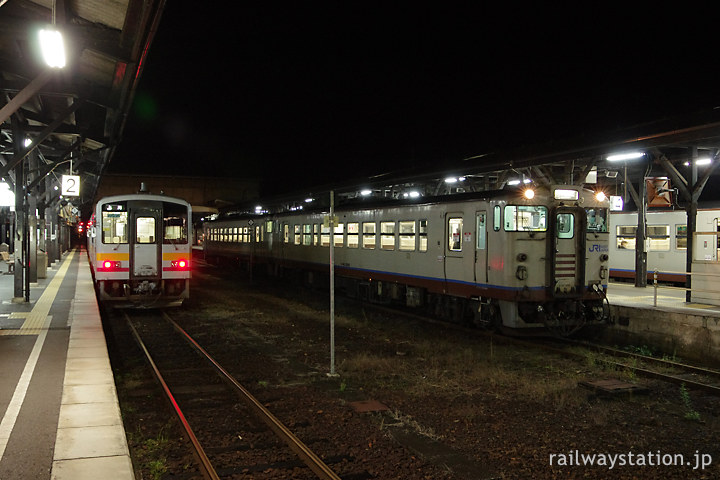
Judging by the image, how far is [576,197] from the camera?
11.5 metres

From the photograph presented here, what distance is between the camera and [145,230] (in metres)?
14.1

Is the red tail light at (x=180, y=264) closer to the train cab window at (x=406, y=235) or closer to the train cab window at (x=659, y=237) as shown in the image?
the train cab window at (x=406, y=235)

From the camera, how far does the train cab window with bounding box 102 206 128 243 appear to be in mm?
13742

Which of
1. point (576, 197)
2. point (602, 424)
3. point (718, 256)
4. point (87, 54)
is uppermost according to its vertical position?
point (87, 54)

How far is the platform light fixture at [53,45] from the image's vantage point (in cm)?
675

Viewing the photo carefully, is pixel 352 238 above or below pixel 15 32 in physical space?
below

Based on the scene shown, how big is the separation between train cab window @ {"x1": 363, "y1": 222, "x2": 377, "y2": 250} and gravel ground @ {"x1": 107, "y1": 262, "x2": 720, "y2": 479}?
14.1 ft

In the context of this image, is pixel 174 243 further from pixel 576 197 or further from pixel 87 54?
pixel 576 197

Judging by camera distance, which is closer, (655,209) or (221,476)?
(221,476)

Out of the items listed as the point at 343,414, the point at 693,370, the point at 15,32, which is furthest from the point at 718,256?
the point at 15,32

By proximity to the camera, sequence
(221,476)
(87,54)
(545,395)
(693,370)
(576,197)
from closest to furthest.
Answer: (221,476)
(545,395)
(693,370)
(87,54)
(576,197)

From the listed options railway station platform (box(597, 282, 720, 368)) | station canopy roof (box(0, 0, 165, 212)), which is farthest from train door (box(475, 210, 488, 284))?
station canopy roof (box(0, 0, 165, 212))

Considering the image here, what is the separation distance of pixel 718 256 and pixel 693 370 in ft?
31.4

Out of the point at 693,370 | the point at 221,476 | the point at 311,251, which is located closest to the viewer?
the point at 221,476
